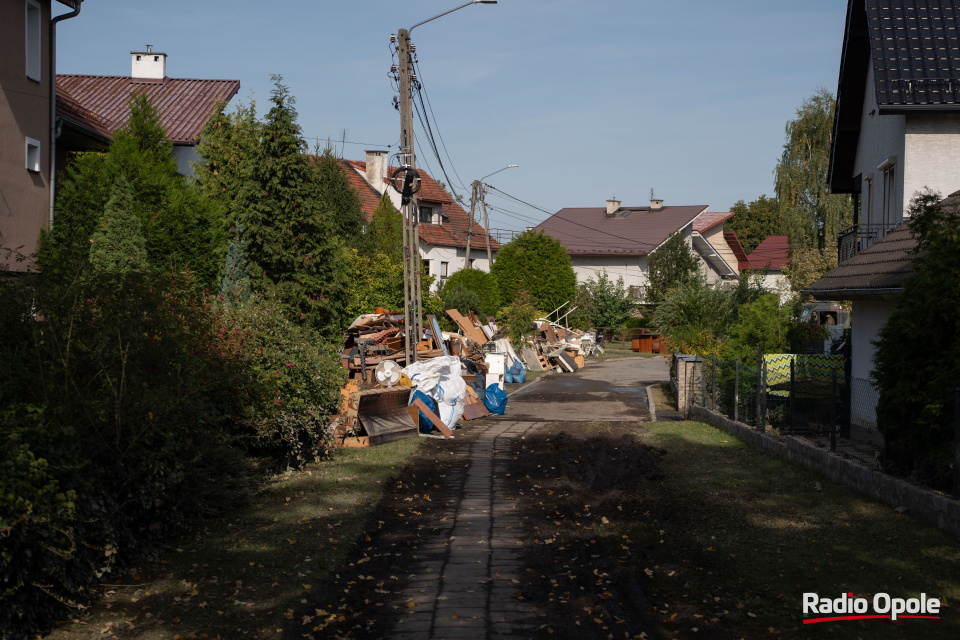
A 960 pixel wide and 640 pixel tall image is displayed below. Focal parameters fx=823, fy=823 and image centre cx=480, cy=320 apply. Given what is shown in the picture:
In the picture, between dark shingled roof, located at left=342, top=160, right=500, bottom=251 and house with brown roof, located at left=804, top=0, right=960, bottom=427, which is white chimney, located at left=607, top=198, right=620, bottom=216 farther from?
house with brown roof, located at left=804, top=0, right=960, bottom=427

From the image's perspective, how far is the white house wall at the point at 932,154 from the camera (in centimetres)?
1454

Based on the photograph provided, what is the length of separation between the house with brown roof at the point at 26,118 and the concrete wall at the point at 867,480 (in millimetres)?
13986

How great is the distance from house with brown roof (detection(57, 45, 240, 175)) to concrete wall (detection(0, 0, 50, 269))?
7206mm

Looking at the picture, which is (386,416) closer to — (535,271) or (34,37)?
(34,37)

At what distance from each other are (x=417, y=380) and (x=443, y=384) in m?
0.56

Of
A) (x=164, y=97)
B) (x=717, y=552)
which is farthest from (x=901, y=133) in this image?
(x=164, y=97)

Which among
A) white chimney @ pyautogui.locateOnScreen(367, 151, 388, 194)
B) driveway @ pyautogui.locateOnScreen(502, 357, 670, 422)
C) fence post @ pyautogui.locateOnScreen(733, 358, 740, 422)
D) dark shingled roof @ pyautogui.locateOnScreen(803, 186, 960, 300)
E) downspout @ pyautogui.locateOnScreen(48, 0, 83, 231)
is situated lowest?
driveway @ pyautogui.locateOnScreen(502, 357, 670, 422)

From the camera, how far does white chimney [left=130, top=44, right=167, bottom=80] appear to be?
3111 centimetres

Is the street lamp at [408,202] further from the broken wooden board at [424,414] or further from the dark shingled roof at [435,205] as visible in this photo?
the dark shingled roof at [435,205]

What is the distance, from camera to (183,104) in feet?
93.5

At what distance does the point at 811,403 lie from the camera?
41.1 ft

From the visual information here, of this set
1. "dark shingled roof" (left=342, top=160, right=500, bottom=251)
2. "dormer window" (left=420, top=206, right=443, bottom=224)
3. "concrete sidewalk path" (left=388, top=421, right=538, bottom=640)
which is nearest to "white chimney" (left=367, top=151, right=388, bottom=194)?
"dark shingled roof" (left=342, top=160, right=500, bottom=251)

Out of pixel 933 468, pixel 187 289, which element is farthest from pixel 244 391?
pixel 933 468

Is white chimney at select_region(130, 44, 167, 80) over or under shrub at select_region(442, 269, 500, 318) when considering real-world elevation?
over
